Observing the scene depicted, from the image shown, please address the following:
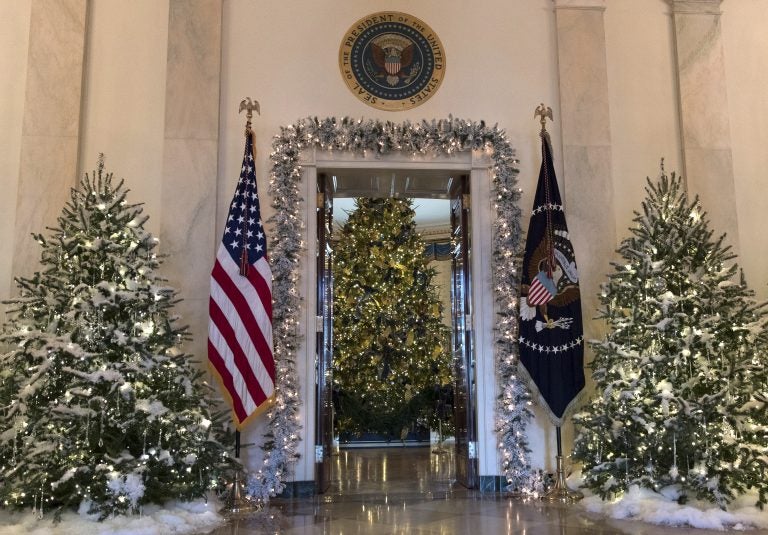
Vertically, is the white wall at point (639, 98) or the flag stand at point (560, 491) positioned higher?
the white wall at point (639, 98)

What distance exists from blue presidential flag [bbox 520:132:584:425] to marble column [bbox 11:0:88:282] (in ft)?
15.9

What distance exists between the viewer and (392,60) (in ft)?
25.5

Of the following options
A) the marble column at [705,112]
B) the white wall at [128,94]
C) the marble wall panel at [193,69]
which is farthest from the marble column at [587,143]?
the white wall at [128,94]

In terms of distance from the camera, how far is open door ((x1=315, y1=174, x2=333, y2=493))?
7250 millimetres

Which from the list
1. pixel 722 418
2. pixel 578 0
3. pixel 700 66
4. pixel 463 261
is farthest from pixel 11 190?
pixel 700 66

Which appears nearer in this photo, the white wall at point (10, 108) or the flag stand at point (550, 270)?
the flag stand at point (550, 270)

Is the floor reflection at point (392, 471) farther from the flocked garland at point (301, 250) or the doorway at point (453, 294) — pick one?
the flocked garland at point (301, 250)

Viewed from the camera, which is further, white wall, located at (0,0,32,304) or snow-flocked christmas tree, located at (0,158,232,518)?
white wall, located at (0,0,32,304)

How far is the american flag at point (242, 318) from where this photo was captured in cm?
652

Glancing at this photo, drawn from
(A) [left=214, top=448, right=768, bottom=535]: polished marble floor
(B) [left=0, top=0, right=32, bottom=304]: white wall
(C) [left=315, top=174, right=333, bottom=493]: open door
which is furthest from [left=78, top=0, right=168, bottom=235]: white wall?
(A) [left=214, top=448, right=768, bottom=535]: polished marble floor

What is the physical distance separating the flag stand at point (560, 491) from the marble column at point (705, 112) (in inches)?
120

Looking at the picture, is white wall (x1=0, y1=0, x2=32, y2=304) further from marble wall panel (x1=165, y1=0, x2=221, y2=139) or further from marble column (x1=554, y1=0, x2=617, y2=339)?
marble column (x1=554, y1=0, x2=617, y2=339)

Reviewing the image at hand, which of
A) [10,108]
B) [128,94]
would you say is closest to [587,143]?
[128,94]

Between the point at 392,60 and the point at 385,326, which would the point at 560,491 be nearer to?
the point at 392,60
